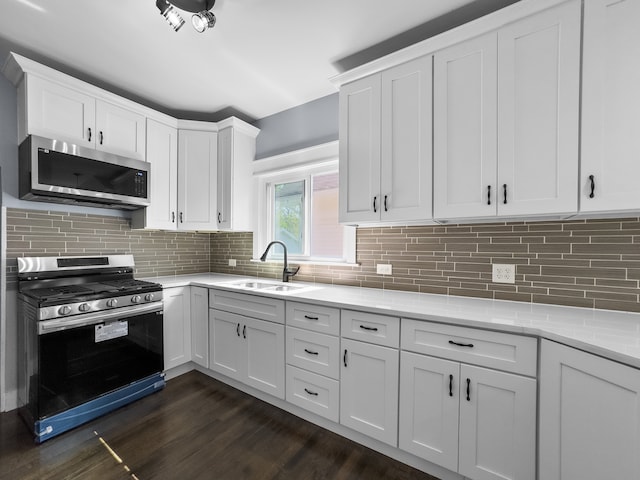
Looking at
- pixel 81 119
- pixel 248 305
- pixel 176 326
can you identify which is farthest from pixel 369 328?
pixel 81 119

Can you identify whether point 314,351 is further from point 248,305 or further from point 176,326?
point 176,326

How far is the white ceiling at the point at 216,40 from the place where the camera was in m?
1.66

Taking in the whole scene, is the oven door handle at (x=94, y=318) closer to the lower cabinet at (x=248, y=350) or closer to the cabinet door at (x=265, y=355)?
the lower cabinet at (x=248, y=350)

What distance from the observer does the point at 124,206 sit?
2598 mm

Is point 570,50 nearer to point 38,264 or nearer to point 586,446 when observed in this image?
point 586,446

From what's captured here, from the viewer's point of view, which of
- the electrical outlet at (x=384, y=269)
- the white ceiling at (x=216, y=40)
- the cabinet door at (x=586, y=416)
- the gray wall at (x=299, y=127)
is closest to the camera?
the cabinet door at (x=586, y=416)

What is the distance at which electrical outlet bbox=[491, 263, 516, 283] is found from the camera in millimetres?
1812

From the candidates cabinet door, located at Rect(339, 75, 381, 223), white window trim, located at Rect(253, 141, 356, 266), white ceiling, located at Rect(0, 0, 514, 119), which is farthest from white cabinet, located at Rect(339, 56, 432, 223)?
white window trim, located at Rect(253, 141, 356, 266)

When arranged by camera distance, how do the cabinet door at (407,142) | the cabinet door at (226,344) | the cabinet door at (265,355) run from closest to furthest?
the cabinet door at (407,142) → the cabinet door at (265,355) → the cabinet door at (226,344)

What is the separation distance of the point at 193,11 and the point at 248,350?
2.31 metres

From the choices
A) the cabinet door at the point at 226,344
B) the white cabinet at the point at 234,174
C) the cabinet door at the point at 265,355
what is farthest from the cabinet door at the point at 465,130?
the white cabinet at the point at 234,174

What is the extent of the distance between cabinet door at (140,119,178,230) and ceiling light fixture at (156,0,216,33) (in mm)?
1305

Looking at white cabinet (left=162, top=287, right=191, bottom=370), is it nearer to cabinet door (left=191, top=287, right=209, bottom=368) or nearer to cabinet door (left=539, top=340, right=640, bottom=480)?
cabinet door (left=191, top=287, right=209, bottom=368)

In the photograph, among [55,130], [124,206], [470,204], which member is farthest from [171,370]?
[470,204]
